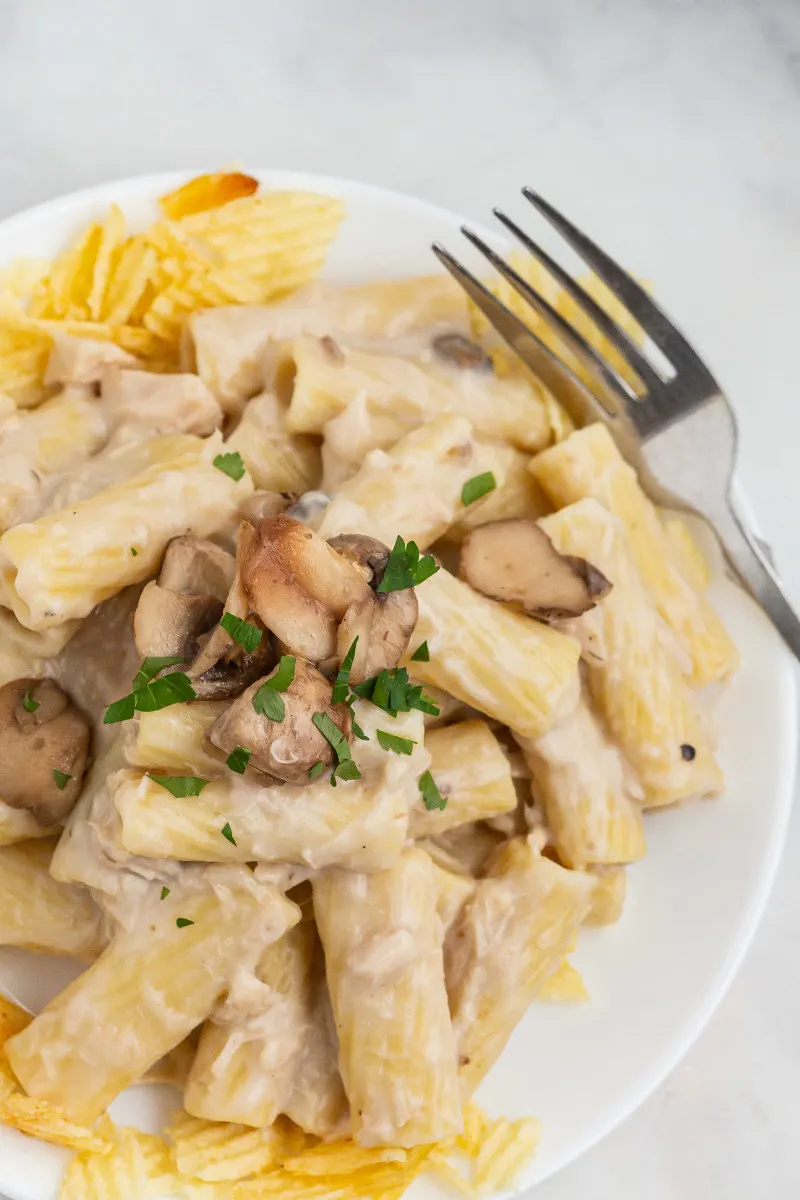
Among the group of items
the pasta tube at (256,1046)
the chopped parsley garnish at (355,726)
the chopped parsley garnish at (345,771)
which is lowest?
the pasta tube at (256,1046)

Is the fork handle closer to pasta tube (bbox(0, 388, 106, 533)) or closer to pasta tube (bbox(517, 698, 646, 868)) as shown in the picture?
pasta tube (bbox(517, 698, 646, 868))

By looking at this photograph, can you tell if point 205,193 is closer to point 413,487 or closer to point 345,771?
point 413,487

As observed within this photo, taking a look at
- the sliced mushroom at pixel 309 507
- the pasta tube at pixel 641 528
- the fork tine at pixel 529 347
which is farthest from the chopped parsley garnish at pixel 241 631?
the fork tine at pixel 529 347

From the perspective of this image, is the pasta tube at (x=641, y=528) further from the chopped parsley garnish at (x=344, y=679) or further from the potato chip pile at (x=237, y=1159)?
the potato chip pile at (x=237, y=1159)

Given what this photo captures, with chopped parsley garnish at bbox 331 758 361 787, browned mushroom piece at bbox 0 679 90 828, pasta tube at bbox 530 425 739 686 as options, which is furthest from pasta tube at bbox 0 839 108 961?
pasta tube at bbox 530 425 739 686

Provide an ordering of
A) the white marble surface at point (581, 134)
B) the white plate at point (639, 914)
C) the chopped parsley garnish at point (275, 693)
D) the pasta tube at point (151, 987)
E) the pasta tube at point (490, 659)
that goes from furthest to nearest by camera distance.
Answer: the white marble surface at point (581, 134) → the white plate at point (639, 914) → the pasta tube at point (490, 659) → the pasta tube at point (151, 987) → the chopped parsley garnish at point (275, 693)

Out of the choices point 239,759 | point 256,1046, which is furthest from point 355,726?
point 256,1046

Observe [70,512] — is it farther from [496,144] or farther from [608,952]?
[496,144]

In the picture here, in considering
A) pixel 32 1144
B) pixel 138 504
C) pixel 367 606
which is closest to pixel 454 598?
pixel 367 606
